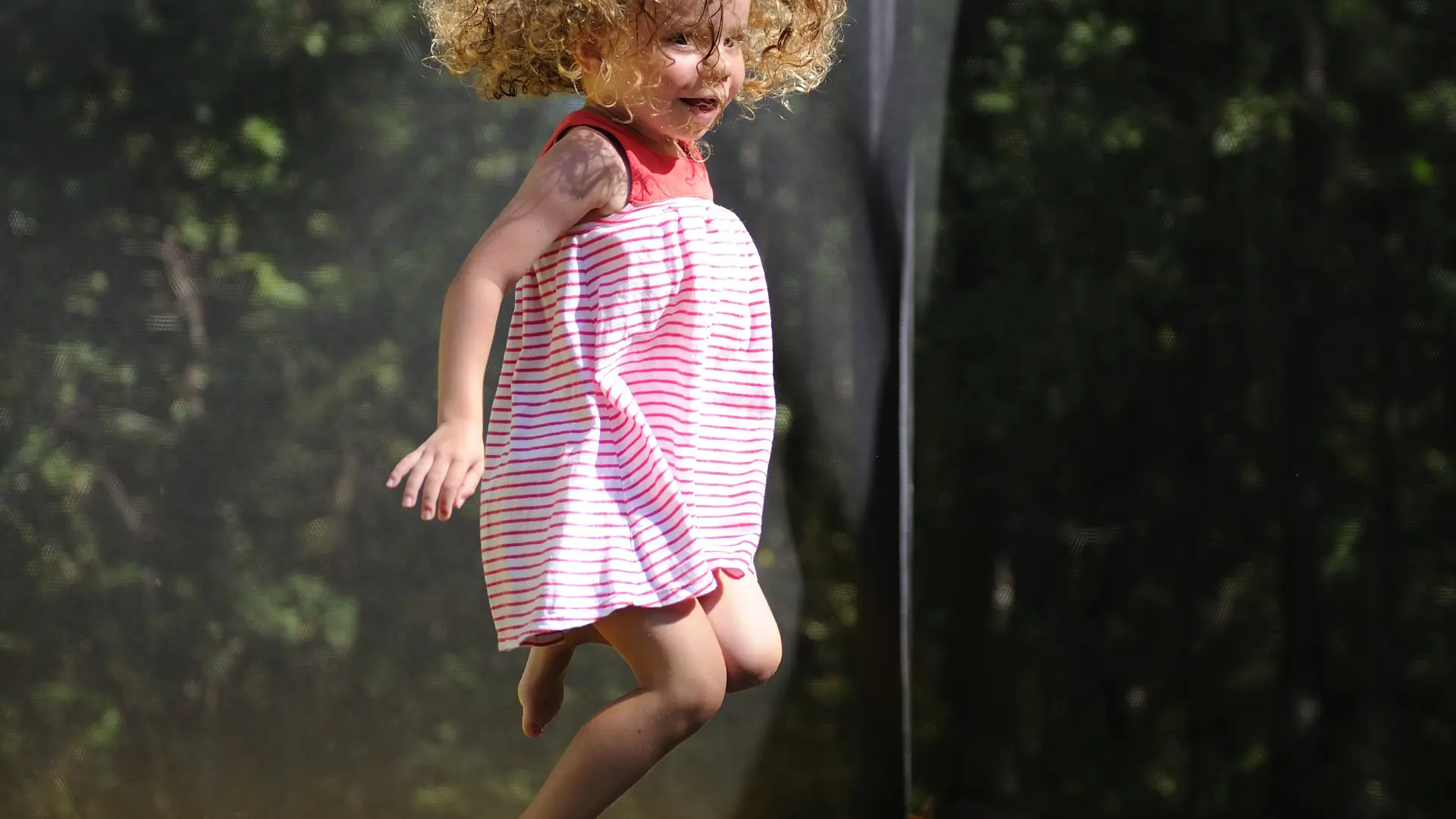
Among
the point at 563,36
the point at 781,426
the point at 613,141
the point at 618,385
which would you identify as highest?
the point at 563,36

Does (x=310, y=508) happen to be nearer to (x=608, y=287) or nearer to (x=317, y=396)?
(x=317, y=396)

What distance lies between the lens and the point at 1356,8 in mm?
1994

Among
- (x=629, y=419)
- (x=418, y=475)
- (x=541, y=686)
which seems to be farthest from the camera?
(x=541, y=686)

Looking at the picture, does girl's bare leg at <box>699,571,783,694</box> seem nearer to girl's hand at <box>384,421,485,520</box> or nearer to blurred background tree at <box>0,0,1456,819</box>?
girl's hand at <box>384,421,485,520</box>

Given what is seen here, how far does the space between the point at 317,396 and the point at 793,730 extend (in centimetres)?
107

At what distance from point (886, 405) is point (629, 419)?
122 centimetres

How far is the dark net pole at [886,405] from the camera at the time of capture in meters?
2.73

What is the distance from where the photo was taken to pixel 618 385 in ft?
5.36

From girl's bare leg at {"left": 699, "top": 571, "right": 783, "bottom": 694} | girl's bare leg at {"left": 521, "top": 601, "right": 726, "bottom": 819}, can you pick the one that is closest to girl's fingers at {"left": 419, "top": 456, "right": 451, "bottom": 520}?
girl's bare leg at {"left": 521, "top": 601, "right": 726, "bottom": 819}

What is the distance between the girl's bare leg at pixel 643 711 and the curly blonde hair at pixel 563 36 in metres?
0.62

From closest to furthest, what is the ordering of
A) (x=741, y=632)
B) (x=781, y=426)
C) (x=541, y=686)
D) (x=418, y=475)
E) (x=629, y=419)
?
(x=418, y=475), (x=629, y=419), (x=741, y=632), (x=541, y=686), (x=781, y=426)

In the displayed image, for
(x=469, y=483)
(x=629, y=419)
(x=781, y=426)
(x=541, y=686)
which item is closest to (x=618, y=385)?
(x=629, y=419)

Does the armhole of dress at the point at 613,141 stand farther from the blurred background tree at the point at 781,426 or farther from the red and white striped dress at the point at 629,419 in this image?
the blurred background tree at the point at 781,426

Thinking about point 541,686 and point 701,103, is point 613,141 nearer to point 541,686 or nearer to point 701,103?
point 701,103
